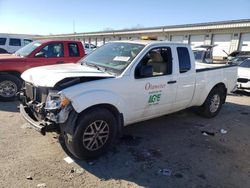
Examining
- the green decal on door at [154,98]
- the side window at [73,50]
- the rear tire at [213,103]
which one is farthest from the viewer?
the side window at [73,50]

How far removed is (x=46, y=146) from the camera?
465cm

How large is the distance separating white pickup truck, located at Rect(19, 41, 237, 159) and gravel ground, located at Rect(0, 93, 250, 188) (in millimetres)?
437

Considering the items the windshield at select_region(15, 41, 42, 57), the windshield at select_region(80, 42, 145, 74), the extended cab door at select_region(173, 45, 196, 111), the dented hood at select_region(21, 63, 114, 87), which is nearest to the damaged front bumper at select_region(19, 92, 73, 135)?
the dented hood at select_region(21, 63, 114, 87)

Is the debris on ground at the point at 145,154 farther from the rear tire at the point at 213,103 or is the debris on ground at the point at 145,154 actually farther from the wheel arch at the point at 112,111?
the rear tire at the point at 213,103

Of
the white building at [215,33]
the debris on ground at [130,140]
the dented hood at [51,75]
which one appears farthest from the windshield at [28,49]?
the white building at [215,33]

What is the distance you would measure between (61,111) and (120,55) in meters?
1.73

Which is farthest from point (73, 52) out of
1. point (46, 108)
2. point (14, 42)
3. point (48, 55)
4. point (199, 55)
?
point (14, 42)

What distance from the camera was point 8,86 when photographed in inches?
303

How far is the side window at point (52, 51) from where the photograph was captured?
824cm

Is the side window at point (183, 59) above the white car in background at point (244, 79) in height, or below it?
above

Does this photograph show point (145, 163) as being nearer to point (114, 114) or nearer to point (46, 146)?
point (114, 114)

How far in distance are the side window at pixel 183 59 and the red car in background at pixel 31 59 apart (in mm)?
4272

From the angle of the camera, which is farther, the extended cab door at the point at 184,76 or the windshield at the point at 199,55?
the windshield at the point at 199,55

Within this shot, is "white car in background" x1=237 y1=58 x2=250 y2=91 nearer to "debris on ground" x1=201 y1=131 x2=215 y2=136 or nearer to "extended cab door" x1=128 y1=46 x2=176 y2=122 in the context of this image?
"debris on ground" x1=201 y1=131 x2=215 y2=136
